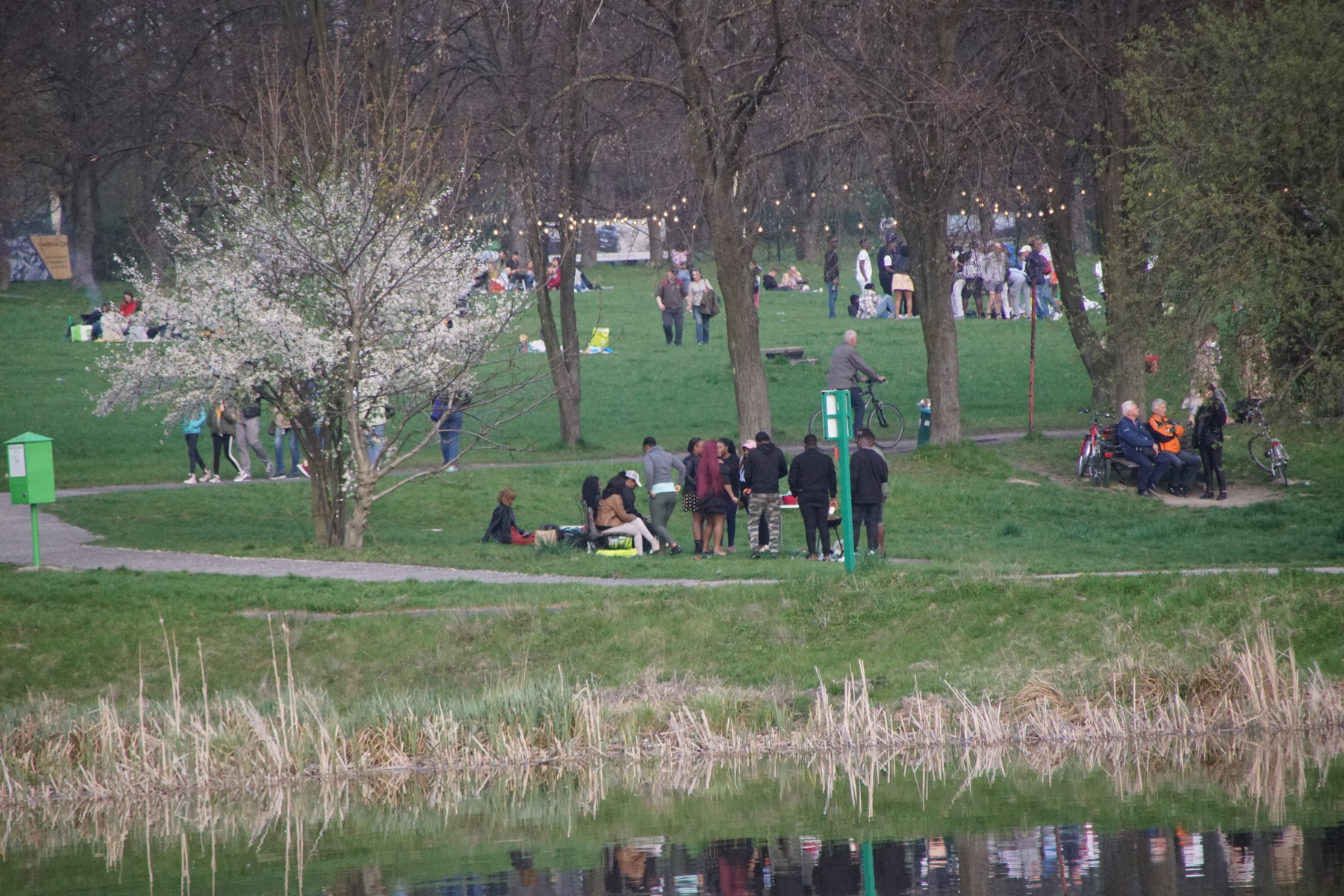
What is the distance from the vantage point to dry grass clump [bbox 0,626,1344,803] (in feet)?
45.0

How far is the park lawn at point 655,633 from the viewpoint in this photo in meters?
15.8

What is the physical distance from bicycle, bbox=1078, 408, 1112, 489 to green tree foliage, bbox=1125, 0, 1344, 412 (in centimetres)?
539

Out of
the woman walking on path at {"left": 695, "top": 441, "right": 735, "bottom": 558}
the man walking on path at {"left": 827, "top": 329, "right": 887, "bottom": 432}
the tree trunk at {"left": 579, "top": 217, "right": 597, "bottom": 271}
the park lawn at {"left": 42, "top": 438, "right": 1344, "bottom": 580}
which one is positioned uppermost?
the tree trunk at {"left": 579, "top": 217, "right": 597, "bottom": 271}

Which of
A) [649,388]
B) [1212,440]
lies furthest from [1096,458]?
[649,388]

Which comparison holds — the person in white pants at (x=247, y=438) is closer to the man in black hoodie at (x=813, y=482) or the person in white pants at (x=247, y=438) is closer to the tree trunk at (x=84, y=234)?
the man in black hoodie at (x=813, y=482)

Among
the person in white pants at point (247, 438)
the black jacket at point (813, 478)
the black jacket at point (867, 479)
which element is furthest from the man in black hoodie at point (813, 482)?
the person in white pants at point (247, 438)

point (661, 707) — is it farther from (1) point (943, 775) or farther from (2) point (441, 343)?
(2) point (441, 343)

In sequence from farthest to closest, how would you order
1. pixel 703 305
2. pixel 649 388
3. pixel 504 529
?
pixel 703 305
pixel 649 388
pixel 504 529

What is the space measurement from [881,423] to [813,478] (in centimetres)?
1087

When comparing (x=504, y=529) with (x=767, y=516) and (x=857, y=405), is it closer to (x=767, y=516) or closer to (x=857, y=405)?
(x=767, y=516)

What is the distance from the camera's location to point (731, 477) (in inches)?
867

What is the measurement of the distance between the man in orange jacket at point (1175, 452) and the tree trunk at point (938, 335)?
3536 millimetres

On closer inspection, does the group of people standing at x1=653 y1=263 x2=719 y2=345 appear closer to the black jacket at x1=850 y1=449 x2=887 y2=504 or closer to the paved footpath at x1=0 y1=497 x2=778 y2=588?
the paved footpath at x1=0 y1=497 x2=778 y2=588

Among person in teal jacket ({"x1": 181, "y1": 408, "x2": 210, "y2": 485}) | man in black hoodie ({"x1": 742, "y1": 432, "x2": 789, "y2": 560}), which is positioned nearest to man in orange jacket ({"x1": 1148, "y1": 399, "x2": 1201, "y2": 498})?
man in black hoodie ({"x1": 742, "y1": 432, "x2": 789, "y2": 560})
